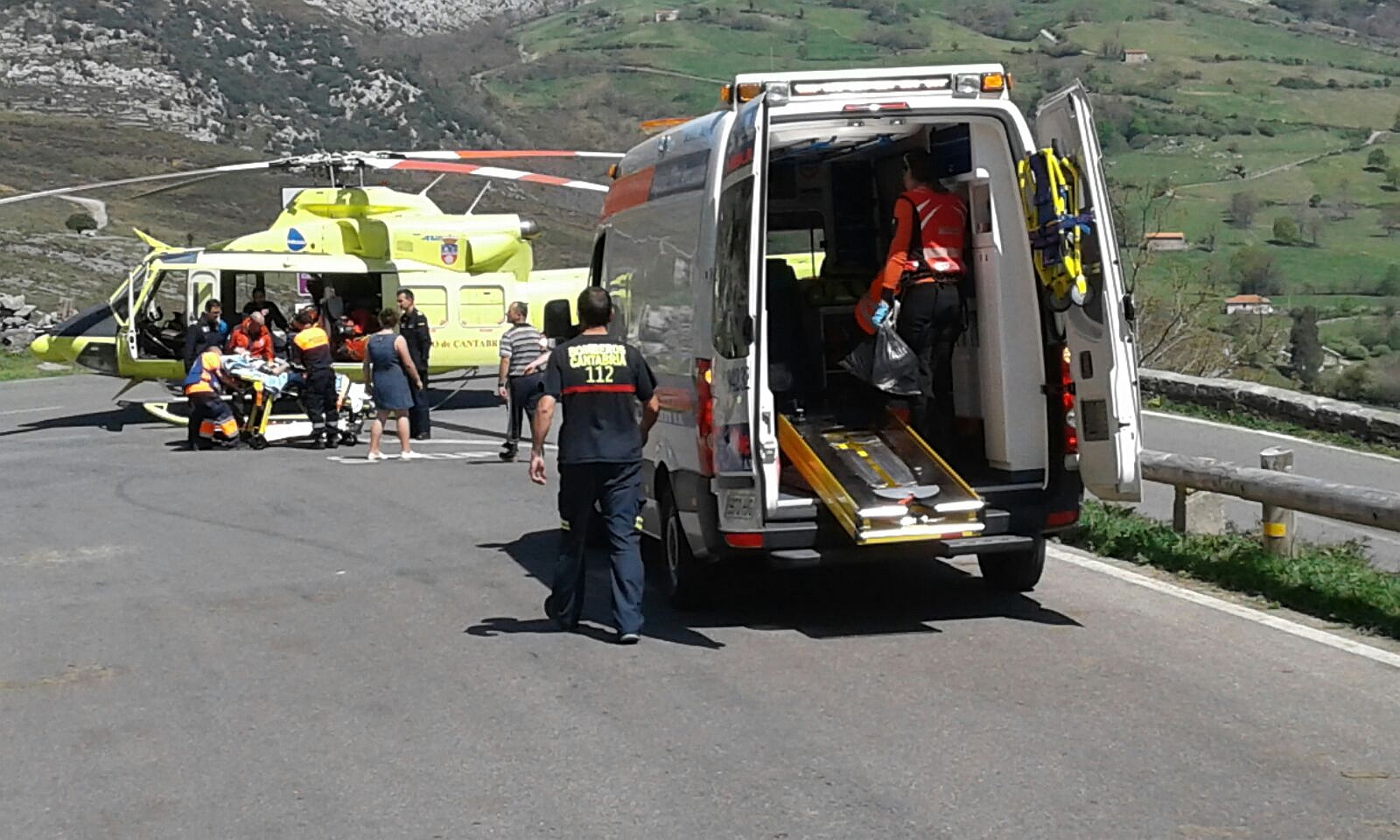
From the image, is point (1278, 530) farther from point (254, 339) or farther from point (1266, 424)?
point (254, 339)

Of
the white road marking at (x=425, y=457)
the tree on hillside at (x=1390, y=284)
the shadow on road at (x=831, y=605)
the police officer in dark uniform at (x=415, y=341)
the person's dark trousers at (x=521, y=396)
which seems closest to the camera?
the shadow on road at (x=831, y=605)

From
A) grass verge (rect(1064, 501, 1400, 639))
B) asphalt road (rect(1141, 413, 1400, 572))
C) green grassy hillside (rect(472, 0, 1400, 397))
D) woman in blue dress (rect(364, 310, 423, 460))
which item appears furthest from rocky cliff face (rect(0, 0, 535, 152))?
grass verge (rect(1064, 501, 1400, 639))

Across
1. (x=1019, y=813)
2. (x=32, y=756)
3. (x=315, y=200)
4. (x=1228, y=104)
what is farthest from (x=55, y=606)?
(x=1228, y=104)

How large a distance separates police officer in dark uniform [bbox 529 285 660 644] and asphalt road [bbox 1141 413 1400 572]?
4778mm

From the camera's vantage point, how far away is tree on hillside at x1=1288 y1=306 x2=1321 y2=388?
3438 cm

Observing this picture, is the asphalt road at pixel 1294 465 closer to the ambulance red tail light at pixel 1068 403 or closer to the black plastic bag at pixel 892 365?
the ambulance red tail light at pixel 1068 403

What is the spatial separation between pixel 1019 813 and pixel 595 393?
3403 mm

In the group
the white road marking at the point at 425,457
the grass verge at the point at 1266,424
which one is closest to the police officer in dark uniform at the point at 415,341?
the white road marking at the point at 425,457

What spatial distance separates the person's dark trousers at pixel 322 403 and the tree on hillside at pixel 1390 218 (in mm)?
64868

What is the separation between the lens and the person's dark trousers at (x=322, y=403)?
61.2 ft

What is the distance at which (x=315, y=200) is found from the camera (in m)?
23.5

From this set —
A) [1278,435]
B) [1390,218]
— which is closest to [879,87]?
[1278,435]

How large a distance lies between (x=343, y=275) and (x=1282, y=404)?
41.1 feet

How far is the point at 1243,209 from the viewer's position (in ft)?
245
